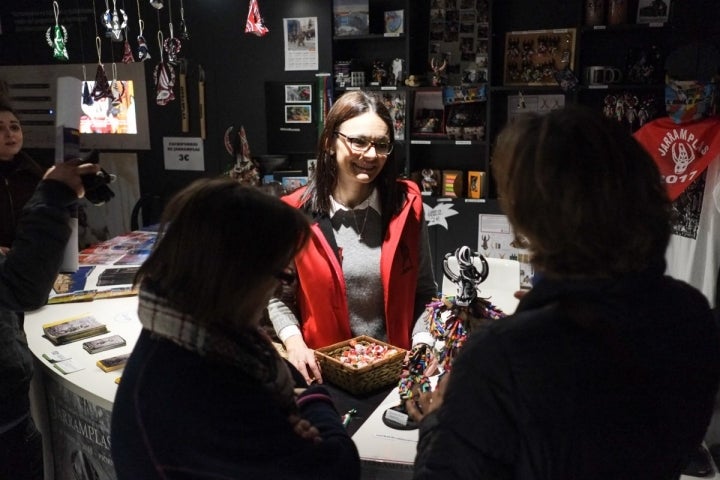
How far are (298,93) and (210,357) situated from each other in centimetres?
427

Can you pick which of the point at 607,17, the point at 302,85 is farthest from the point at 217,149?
the point at 607,17

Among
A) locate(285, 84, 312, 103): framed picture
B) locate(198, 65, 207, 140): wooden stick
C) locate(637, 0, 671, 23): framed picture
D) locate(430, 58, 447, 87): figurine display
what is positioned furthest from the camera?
locate(198, 65, 207, 140): wooden stick

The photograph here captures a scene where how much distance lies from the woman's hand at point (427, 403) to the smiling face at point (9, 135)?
2.42 metres

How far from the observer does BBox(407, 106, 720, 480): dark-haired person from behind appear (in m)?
0.82

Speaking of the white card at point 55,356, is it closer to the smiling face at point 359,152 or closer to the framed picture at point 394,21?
the smiling face at point 359,152

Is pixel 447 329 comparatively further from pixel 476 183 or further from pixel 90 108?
pixel 90 108

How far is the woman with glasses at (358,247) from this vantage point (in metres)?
1.92

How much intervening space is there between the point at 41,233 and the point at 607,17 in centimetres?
370

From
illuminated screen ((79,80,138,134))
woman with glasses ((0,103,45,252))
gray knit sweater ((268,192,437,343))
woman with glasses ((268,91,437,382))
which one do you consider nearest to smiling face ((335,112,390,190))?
woman with glasses ((268,91,437,382))

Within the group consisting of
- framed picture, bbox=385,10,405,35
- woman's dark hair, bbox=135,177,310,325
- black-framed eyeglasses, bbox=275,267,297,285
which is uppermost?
framed picture, bbox=385,10,405,35

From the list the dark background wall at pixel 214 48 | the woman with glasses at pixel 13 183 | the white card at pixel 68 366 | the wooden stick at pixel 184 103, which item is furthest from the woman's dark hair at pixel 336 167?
the wooden stick at pixel 184 103

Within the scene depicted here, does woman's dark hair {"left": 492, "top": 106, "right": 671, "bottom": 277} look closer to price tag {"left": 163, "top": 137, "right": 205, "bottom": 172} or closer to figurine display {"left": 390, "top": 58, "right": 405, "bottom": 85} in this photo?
figurine display {"left": 390, "top": 58, "right": 405, "bottom": 85}

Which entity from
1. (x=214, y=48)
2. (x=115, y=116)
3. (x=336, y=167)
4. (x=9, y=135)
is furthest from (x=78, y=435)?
(x=115, y=116)

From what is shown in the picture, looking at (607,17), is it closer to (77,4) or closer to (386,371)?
(386,371)
